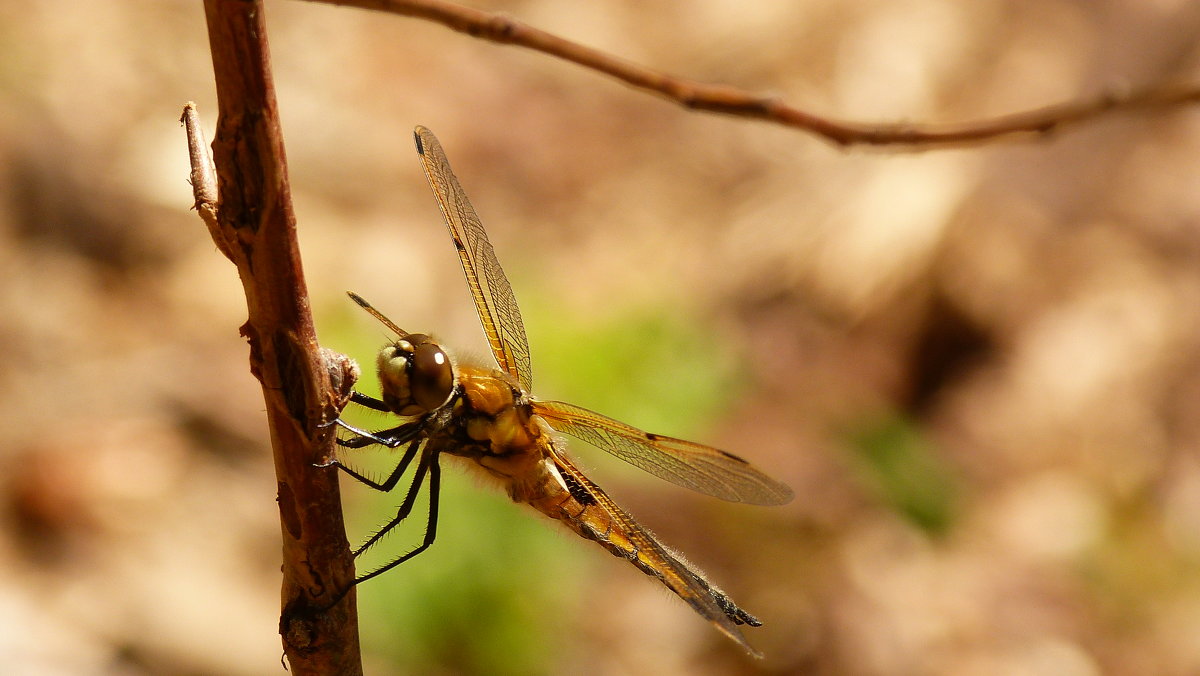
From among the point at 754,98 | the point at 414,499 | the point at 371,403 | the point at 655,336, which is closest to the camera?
the point at 754,98

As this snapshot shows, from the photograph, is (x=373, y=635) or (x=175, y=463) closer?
(x=373, y=635)

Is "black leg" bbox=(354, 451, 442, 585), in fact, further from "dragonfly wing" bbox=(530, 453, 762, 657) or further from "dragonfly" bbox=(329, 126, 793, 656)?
"dragonfly wing" bbox=(530, 453, 762, 657)

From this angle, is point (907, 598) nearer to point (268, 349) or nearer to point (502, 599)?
point (502, 599)

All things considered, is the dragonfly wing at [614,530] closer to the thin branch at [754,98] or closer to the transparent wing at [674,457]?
the transparent wing at [674,457]

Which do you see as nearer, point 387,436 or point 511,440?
point 387,436

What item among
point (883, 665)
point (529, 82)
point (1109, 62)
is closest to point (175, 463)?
point (883, 665)

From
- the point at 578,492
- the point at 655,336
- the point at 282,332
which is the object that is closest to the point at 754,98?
the point at 282,332

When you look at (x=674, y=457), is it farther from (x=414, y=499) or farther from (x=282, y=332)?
(x=282, y=332)

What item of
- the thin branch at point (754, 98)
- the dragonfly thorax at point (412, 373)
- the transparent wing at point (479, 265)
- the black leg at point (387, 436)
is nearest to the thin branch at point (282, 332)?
the thin branch at point (754, 98)
